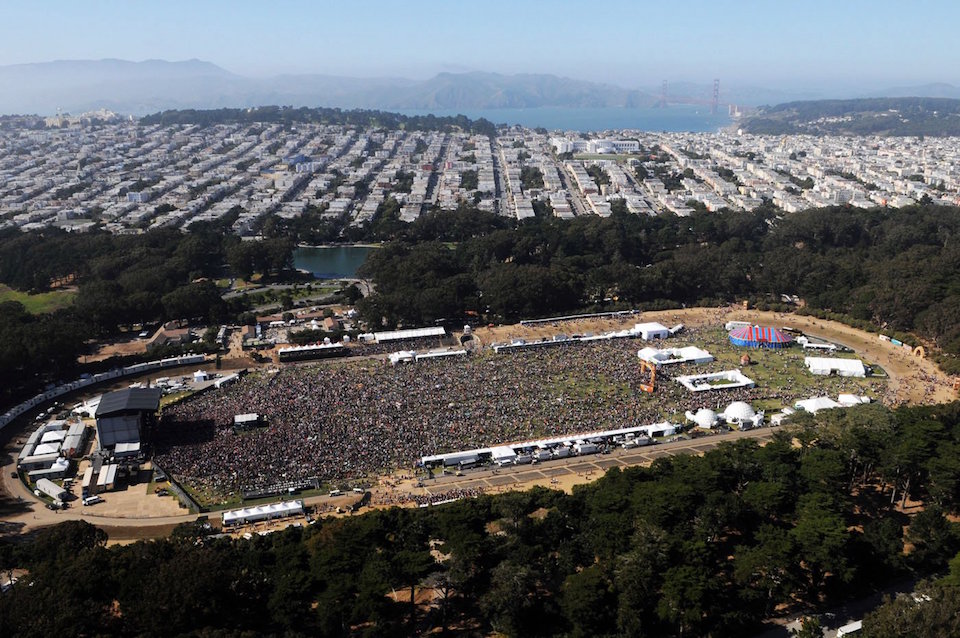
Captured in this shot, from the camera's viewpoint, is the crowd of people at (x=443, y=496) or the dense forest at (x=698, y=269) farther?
the dense forest at (x=698, y=269)

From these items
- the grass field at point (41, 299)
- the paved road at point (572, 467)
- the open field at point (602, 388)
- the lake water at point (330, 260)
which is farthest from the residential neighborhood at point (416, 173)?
the paved road at point (572, 467)

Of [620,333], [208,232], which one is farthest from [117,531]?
[208,232]

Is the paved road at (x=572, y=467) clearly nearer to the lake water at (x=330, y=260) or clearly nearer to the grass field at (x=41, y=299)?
the lake water at (x=330, y=260)

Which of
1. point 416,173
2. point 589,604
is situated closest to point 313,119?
point 416,173

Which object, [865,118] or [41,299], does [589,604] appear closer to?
[41,299]

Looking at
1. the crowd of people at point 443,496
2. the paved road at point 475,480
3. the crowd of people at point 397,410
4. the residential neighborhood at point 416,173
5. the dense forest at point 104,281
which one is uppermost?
the residential neighborhood at point 416,173

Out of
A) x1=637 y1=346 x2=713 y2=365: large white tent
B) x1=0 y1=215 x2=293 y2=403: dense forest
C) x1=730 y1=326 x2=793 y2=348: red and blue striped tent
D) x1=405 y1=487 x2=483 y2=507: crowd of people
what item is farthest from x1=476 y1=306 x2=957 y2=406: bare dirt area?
x1=0 y1=215 x2=293 y2=403: dense forest

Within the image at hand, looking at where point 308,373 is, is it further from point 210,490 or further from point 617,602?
point 617,602
